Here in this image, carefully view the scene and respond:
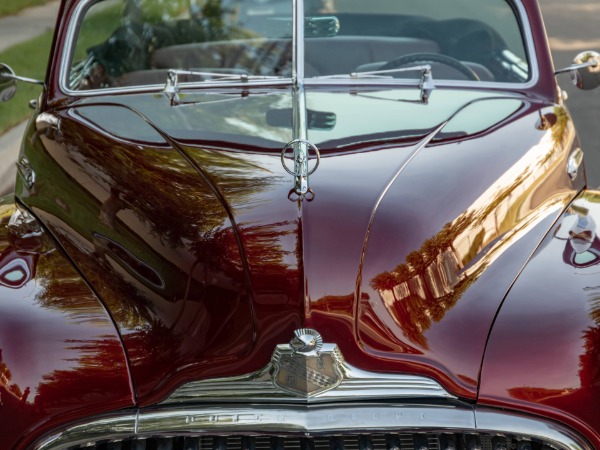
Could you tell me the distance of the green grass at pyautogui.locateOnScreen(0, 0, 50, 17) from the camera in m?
14.3

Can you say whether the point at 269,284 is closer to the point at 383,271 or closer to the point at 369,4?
the point at 383,271

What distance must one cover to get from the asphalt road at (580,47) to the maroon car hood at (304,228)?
149 inches

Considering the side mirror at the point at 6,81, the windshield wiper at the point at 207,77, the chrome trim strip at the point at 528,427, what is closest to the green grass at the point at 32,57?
the side mirror at the point at 6,81

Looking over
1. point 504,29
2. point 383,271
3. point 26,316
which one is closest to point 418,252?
point 383,271

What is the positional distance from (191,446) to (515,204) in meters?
1.26

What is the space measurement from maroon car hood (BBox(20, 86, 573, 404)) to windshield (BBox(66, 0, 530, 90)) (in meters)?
0.50

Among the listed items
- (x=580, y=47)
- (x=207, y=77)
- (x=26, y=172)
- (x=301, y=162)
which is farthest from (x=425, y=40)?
(x=580, y=47)

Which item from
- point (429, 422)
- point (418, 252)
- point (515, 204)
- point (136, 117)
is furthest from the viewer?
point (136, 117)

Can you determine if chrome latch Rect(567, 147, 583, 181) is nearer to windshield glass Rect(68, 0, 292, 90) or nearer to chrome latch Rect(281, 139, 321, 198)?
chrome latch Rect(281, 139, 321, 198)

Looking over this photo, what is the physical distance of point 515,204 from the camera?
3172 millimetres

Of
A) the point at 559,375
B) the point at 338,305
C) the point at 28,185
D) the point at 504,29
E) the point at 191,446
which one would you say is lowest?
the point at 191,446

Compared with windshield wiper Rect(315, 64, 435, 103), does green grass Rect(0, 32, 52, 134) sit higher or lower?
higher

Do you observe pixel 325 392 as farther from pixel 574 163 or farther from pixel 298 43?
pixel 298 43

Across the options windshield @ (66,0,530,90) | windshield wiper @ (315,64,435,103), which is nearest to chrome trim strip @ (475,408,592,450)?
windshield wiper @ (315,64,435,103)
